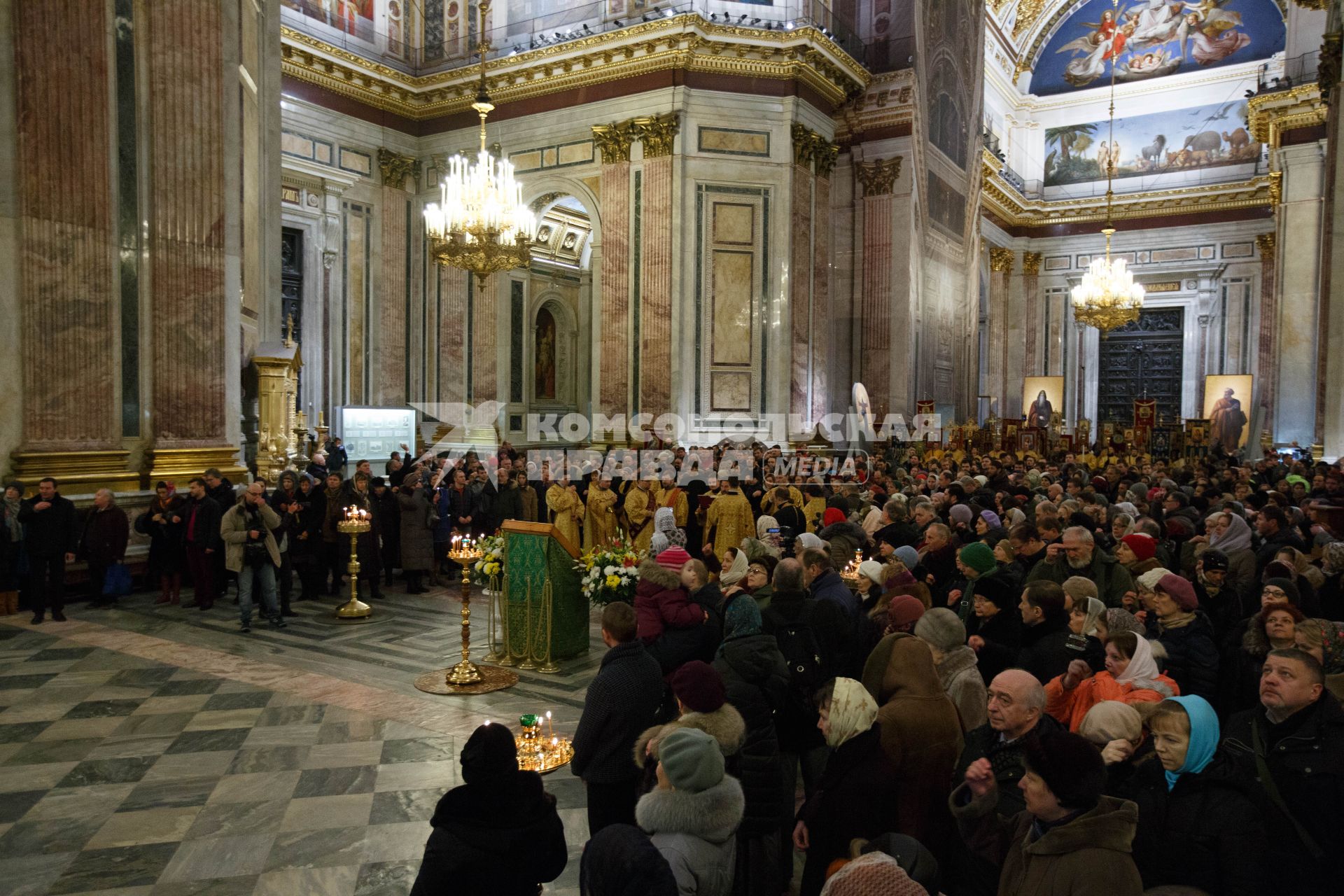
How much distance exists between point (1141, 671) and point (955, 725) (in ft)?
2.69

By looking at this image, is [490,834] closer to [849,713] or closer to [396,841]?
[849,713]

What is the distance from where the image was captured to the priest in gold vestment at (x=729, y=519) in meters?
10.4

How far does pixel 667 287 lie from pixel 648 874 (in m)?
15.6

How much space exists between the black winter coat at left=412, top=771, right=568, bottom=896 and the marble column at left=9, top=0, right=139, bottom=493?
896 cm

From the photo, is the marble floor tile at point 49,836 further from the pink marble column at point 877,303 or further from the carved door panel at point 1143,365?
the carved door panel at point 1143,365

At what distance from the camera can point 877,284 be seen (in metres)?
20.3

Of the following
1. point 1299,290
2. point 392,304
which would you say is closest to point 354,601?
point 392,304

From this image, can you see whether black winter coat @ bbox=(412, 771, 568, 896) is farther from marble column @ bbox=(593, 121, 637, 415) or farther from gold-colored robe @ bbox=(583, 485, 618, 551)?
marble column @ bbox=(593, 121, 637, 415)

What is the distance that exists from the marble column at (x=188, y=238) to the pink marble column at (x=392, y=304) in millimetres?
9280

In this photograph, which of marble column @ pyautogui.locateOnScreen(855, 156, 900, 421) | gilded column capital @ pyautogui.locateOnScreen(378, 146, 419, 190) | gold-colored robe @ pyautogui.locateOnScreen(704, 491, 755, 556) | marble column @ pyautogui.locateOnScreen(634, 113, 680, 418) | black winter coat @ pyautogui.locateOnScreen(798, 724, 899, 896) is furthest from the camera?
gilded column capital @ pyautogui.locateOnScreen(378, 146, 419, 190)

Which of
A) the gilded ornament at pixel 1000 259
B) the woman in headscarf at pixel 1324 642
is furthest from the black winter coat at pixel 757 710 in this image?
the gilded ornament at pixel 1000 259

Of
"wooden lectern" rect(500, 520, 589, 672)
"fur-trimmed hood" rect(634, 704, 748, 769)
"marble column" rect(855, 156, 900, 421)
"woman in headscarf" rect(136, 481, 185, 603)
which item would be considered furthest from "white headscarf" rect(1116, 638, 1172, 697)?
"marble column" rect(855, 156, 900, 421)

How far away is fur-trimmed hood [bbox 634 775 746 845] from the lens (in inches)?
101

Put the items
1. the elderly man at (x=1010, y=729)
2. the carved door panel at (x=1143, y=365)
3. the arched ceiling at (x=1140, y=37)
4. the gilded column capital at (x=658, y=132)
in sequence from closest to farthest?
the elderly man at (x=1010, y=729)
the gilded column capital at (x=658, y=132)
the arched ceiling at (x=1140, y=37)
the carved door panel at (x=1143, y=365)
